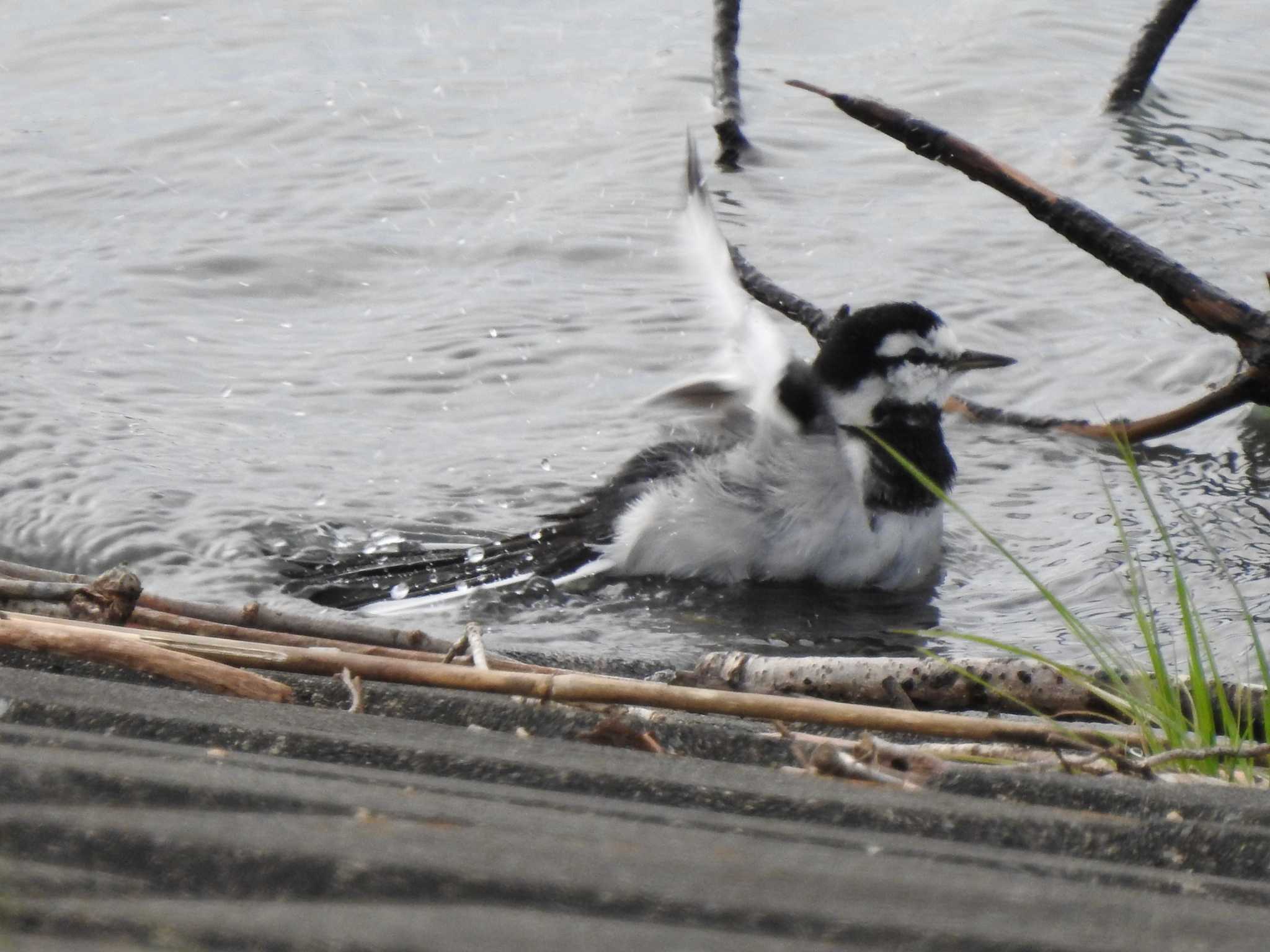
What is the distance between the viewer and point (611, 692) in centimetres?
236

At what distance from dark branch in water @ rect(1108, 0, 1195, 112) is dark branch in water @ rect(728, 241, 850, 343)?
369 centimetres

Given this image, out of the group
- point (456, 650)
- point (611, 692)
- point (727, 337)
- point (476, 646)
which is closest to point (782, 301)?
point (727, 337)

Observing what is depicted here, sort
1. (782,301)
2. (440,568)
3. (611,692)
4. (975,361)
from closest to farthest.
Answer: (611,692), (440,568), (975,361), (782,301)

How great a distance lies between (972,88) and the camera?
11.2 meters

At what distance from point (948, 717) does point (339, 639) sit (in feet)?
3.60

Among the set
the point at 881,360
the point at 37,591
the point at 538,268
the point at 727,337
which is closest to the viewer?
the point at 37,591

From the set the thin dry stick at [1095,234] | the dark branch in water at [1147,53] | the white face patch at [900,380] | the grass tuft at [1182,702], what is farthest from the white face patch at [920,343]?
the dark branch in water at [1147,53]

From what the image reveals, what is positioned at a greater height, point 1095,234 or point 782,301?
point 1095,234

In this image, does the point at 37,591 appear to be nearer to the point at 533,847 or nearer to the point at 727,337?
the point at 533,847

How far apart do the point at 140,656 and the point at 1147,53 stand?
8939 mm

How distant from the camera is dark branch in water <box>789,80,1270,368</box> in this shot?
5109mm

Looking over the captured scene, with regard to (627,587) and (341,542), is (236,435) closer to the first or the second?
(341,542)

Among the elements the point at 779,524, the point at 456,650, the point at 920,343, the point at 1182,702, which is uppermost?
the point at 456,650

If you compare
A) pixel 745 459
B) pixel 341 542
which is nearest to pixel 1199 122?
pixel 745 459
